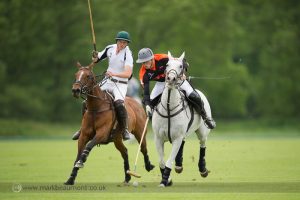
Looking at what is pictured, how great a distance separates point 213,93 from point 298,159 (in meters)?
29.5

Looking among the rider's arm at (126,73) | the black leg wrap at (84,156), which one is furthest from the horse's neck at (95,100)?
the black leg wrap at (84,156)

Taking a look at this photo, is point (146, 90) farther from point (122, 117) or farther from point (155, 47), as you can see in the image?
point (155, 47)

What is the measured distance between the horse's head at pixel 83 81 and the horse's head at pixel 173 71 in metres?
1.56

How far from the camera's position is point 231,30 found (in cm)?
5147

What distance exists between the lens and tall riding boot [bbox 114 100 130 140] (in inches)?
614

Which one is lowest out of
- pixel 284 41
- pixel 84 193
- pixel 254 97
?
pixel 254 97

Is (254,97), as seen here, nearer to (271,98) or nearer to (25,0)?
(271,98)

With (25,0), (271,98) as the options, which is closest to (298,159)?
(25,0)

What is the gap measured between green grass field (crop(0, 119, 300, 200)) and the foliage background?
19.2 m

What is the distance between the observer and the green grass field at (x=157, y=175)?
42.6ft

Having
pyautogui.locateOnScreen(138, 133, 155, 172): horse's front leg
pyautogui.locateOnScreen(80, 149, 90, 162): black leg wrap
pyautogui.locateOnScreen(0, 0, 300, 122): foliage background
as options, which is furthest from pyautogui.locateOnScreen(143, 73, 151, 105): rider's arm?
pyautogui.locateOnScreen(0, 0, 300, 122): foliage background

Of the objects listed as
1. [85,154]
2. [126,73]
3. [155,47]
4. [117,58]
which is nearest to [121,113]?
[126,73]

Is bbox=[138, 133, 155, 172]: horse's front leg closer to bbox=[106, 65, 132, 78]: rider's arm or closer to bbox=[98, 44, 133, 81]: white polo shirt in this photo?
bbox=[106, 65, 132, 78]: rider's arm

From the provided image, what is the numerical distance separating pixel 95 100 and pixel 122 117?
26.7 inches
